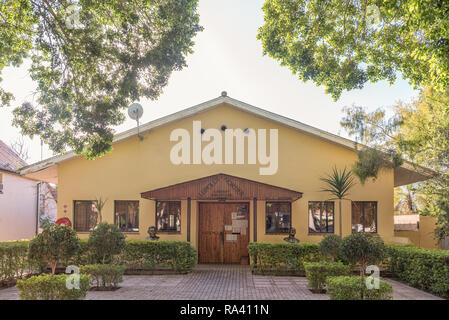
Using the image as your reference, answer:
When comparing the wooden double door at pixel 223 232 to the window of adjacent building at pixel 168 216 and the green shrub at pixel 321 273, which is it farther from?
the green shrub at pixel 321 273

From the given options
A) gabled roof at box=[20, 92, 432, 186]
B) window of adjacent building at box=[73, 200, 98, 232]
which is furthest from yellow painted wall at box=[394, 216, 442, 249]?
window of adjacent building at box=[73, 200, 98, 232]

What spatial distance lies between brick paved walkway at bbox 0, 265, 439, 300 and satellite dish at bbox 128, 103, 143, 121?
6.07 metres

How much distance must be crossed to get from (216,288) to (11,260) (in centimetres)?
624

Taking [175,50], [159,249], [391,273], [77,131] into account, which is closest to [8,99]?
[77,131]

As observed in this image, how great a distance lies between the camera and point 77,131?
12273 millimetres

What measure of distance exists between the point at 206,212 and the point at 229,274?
3286 millimetres

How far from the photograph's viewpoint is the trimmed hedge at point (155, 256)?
13.2m

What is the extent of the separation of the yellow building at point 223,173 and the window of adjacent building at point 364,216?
4 centimetres

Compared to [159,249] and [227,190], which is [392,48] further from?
[159,249]

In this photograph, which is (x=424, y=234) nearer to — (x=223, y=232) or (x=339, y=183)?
(x=339, y=183)

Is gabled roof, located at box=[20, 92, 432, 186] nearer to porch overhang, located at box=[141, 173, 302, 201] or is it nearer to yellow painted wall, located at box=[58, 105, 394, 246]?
yellow painted wall, located at box=[58, 105, 394, 246]

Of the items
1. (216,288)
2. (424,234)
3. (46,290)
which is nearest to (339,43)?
(216,288)

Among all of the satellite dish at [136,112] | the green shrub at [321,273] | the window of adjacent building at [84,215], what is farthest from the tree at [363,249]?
the window of adjacent building at [84,215]

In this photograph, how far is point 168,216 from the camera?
15.5 meters
